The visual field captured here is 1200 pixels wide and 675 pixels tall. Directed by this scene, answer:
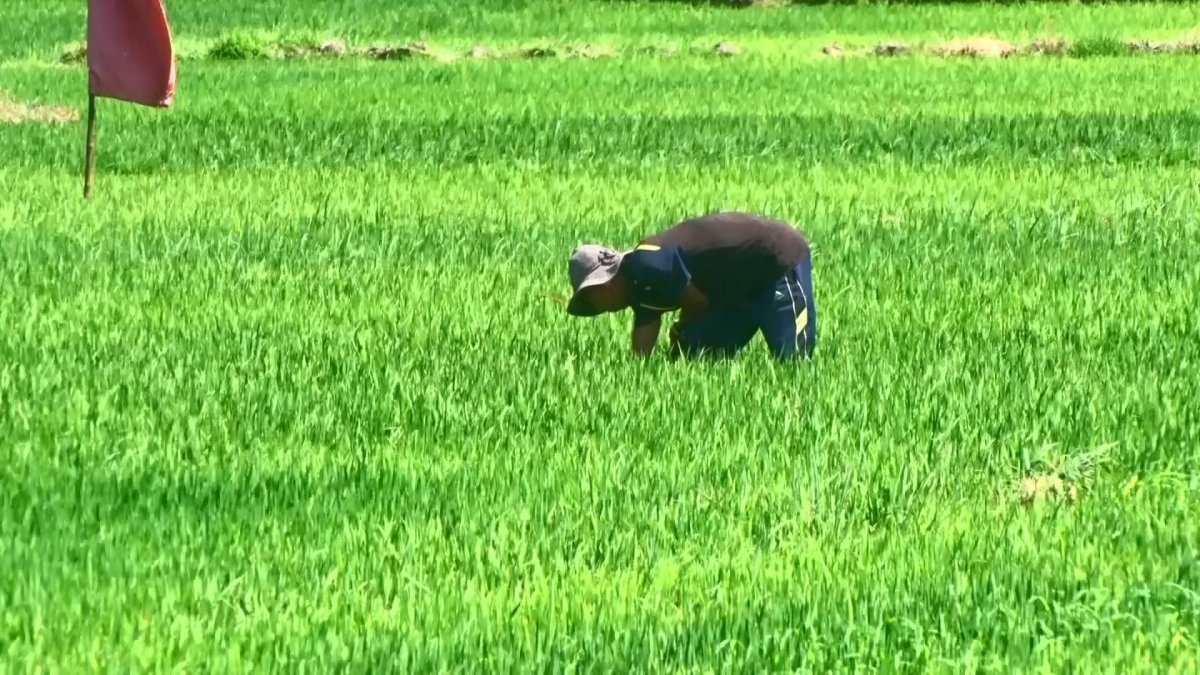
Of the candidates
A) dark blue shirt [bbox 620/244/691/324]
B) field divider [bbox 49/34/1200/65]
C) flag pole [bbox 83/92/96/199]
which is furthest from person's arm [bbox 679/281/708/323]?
field divider [bbox 49/34/1200/65]

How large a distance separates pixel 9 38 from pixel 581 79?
10.5m

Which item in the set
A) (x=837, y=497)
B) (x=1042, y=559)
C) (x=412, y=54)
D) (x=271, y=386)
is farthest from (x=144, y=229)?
(x=412, y=54)

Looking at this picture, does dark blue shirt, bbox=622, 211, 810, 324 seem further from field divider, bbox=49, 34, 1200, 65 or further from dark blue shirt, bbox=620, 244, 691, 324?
field divider, bbox=49, 34, 1200, 65

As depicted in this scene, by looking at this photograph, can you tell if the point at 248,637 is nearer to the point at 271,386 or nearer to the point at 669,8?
the point at 271,386

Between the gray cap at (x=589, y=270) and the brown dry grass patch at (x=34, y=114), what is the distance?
12.2m

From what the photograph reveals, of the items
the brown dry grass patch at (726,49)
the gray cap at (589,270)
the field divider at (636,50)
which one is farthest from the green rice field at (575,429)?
the brown dry grass patch at (726,49)

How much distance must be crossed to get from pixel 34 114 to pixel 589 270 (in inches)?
522

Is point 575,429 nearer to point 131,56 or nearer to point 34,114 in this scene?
point 131,56

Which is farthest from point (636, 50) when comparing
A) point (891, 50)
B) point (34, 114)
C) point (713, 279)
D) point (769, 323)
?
point (713, 279)

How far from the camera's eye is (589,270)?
634 centimetres

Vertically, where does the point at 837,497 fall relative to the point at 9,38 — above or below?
above

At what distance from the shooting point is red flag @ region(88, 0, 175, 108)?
11172 millimetres

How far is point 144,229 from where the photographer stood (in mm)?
10859

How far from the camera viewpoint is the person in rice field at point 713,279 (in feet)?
20.3
